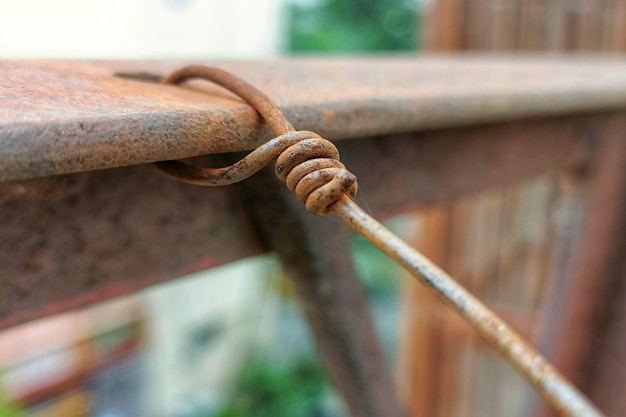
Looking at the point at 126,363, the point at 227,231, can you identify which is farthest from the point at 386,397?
the point at 126,363

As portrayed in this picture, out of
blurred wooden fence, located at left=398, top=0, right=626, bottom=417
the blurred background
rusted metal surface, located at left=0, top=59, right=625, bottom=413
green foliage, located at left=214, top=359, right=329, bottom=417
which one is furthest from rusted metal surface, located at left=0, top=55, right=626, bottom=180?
green foliage, located at left=214, top=359, right=329, bottom=417

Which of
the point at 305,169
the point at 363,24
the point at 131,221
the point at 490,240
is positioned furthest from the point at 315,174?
the point at 363,24

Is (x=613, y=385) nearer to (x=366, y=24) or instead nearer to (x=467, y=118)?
(x=467, y=118)

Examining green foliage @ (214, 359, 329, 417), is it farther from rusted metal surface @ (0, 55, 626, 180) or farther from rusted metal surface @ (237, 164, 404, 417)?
rusted metal surface @ (0, 55, 626, 180)

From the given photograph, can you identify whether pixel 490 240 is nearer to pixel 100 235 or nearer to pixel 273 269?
pixel 273 269

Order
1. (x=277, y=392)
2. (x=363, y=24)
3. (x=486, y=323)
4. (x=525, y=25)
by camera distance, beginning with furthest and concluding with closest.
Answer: (x=363, y=24)
(x=277, y=392)
(x=525, y=25)
(x=486, y=323)

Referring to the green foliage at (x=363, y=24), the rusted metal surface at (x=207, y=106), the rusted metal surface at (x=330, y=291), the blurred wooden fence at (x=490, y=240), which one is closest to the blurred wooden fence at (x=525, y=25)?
the blurred wooden fence at (x=490, y=240)
